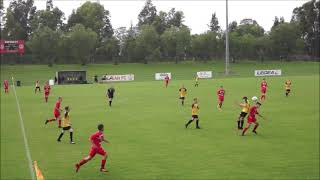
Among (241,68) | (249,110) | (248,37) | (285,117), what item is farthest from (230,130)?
(248,37)

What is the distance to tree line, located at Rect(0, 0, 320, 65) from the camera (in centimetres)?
10606

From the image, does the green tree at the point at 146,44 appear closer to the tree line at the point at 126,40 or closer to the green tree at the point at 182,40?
the tree line at the point at 126,40

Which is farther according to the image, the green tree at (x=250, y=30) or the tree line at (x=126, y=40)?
the green tree at (x=250, y=30)

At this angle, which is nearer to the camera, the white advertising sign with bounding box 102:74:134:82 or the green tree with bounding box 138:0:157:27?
the white advertising sign with bounding box 102:74:134:82

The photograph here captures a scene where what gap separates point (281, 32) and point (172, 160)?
4207 inches

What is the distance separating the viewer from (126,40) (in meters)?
118

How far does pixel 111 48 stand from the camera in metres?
115

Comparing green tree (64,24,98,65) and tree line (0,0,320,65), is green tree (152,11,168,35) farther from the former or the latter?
green tree (64,24,98,65)

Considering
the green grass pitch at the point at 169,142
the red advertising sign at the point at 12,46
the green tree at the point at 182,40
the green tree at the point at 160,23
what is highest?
the green tree at the point at 160,23

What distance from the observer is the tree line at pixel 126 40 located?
106062 mm

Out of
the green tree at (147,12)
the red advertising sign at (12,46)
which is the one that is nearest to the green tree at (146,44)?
the green tree at (147,12)

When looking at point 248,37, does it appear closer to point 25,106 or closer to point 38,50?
point 38,50

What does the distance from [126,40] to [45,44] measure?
21655mm

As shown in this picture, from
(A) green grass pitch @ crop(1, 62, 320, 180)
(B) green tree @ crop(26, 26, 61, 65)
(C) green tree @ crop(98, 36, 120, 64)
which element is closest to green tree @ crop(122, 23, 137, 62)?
(C) green tree @ crop(98, 36, 120, 64)
